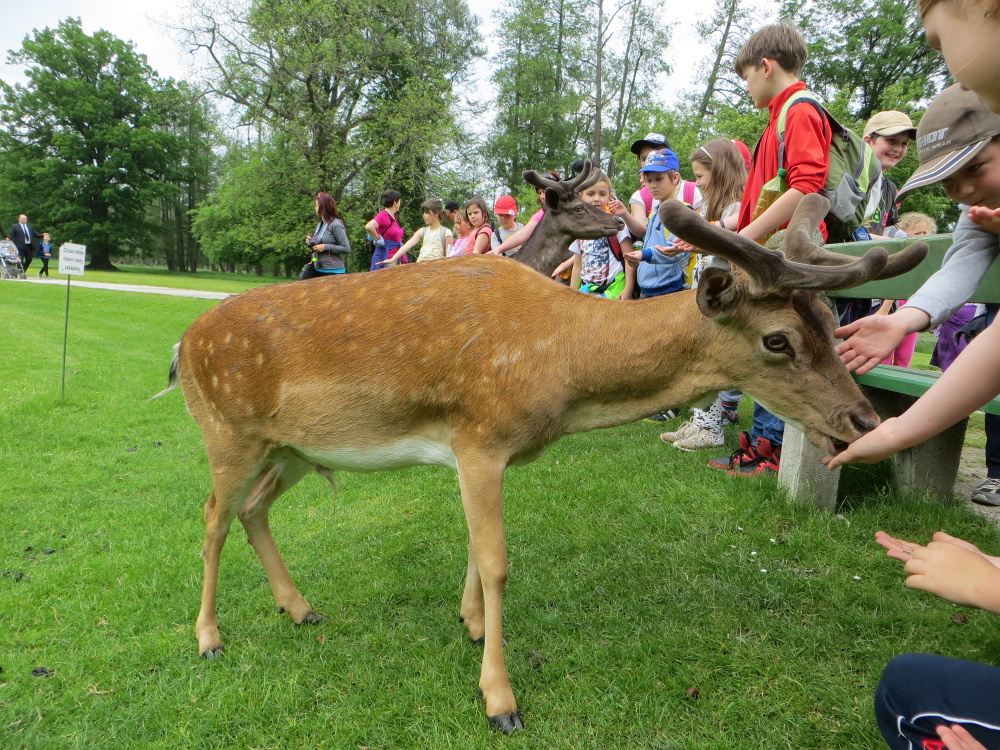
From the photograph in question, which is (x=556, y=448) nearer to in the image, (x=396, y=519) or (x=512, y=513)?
(x=512, y=513)

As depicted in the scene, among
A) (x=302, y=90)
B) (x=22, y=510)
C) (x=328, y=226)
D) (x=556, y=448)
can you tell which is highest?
(x=302, y=90)

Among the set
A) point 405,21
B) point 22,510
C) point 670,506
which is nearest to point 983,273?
point 670,506

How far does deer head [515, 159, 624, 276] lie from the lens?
261 inches

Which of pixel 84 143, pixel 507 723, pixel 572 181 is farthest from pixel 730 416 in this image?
pixel 84 143

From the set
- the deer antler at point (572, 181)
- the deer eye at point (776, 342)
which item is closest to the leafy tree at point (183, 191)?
the deer antler at point (572, 181)

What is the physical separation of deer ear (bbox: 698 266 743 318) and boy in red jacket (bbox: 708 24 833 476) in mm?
1634

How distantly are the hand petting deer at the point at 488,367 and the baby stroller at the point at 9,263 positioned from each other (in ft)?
100

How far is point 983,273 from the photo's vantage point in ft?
9.45

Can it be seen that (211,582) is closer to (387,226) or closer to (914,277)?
(914,277)

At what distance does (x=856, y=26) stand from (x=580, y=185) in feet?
129

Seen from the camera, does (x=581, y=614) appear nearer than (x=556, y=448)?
Yes

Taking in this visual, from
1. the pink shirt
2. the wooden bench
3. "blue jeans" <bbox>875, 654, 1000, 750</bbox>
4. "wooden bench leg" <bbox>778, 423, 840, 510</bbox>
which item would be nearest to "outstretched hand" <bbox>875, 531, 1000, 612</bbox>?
"blue jeans" <bbox>875, 654, 1000, 750</bbox>

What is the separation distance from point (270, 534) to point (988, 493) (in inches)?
196

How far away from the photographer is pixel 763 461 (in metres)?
5.47
